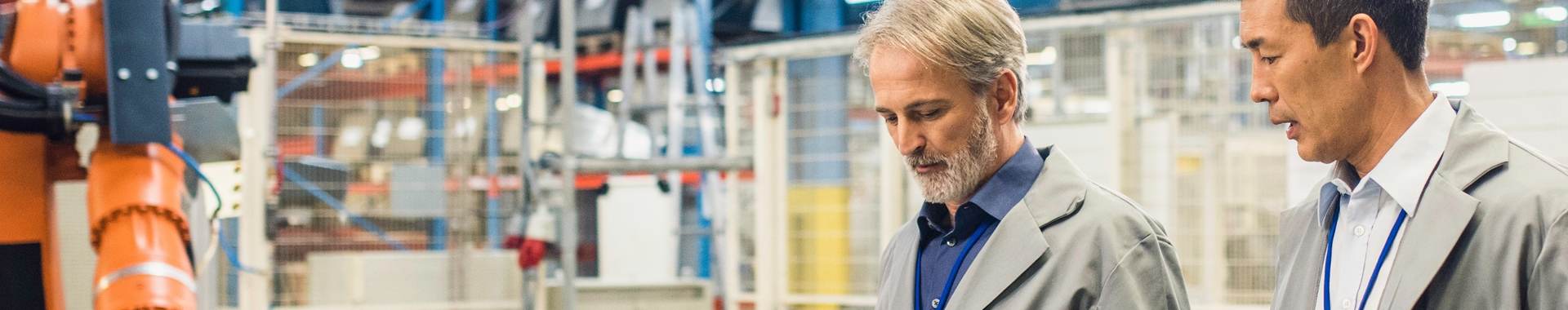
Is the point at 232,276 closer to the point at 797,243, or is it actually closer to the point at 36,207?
the point at 797,243

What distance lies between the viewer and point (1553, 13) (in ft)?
15.8

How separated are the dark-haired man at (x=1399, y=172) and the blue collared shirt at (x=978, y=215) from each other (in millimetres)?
331

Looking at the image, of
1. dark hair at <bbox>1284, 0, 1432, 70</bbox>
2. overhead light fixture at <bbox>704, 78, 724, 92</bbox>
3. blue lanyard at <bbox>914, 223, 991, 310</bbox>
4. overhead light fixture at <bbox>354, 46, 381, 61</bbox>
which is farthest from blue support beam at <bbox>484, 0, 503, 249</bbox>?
dark hair at <bbox>1284, 0, 1432, 70</bbox>

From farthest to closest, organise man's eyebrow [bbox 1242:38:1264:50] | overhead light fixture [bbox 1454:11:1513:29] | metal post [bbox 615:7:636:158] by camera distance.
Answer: metal post [bbox 615:7:636:158], overhead light fixture [bbox 1454:11:1513:29], man's eyebrow [bbox 1242:38:1264:50]

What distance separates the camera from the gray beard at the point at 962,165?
1.98 m

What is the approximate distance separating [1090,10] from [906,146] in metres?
4.19

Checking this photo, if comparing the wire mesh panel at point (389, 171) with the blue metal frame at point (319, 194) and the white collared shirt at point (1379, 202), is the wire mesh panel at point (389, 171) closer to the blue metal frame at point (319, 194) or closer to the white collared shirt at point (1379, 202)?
the blue metal frame at point (319, 194)

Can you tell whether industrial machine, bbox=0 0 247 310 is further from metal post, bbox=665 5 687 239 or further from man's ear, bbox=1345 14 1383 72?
metal post, bbox=665 5 687 239

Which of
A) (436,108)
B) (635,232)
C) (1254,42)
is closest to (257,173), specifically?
(436,108)

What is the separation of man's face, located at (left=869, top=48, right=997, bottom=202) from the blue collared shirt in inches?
0.9

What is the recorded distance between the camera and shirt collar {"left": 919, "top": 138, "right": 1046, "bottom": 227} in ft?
6.51

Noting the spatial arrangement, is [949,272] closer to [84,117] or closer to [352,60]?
[84,117]

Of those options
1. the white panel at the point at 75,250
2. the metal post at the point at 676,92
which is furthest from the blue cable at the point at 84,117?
the metal post at the point at 676,92

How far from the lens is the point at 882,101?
1.99m
